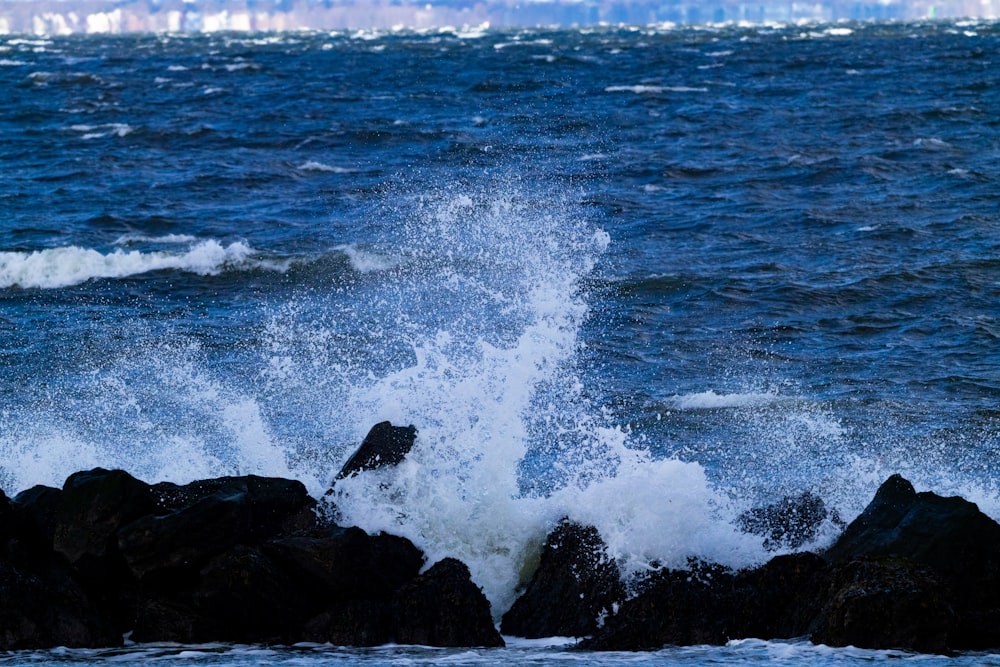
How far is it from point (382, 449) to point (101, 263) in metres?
9.73

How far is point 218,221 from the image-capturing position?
1964 cm

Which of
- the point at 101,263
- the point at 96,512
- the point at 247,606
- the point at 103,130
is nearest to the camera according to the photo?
the point at 247,606

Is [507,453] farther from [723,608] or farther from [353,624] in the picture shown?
[723,608]

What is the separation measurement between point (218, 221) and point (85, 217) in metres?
2.18

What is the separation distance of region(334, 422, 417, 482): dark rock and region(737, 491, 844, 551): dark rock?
212cm

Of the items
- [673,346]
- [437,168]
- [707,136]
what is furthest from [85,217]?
[707,136]

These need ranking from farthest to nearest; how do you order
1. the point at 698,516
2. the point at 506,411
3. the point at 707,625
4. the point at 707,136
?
1. the point at 707,136
2. the point at 506,411
3. the point at 698,516
4. the point at 707,625

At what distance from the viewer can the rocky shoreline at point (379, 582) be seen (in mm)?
6551

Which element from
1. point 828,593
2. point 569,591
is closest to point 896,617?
point 828,593

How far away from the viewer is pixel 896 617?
6.10 m

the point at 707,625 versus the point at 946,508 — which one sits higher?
the point at 946,508

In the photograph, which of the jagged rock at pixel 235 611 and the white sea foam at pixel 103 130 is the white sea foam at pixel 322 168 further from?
the jagged rock at pixel 235 611

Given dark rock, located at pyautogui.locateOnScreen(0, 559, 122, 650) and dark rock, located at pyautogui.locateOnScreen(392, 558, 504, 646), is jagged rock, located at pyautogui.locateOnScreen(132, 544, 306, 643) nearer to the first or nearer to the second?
dark rock, located at pyautogui.locateOnScreen(0, 559, 122, 650)

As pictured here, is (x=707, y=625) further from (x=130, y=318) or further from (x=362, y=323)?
(x=130, y=318)
